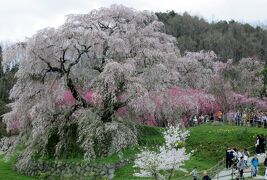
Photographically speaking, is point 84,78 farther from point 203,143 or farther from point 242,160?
point 242,160

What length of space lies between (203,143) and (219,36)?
90937 mm

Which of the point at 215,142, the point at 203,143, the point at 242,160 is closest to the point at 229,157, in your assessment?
the point at 242,160

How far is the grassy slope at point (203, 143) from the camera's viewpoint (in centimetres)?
2922

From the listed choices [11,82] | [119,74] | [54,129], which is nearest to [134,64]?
[119,74]

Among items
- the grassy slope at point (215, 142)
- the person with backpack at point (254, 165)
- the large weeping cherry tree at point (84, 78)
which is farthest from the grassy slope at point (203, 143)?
the person with backpack at point (254, 165)

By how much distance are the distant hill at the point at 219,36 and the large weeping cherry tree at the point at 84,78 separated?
3003 inches

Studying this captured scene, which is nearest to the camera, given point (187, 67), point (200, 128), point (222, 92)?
point (200, 128)

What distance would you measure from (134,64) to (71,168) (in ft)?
25.1

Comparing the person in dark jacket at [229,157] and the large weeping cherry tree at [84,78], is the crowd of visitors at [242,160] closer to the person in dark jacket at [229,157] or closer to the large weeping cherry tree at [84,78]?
the person in dark jacket at [229,157]

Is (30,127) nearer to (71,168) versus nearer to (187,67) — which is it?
(71,168)

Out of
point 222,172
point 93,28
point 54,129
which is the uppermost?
point 93,28

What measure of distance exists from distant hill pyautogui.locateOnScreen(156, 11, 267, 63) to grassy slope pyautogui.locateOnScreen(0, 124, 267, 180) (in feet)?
234

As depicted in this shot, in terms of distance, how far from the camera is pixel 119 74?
28078mm

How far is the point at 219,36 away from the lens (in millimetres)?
121438
